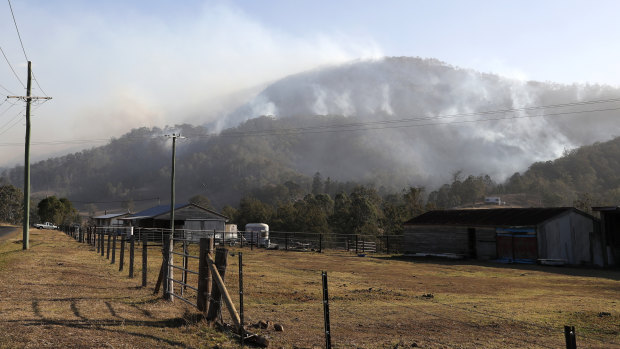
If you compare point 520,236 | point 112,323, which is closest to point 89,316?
point 112,323

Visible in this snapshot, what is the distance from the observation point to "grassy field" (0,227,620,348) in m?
8.82

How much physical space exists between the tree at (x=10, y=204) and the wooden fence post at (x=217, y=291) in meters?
158

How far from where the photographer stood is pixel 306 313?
12477 millimetres

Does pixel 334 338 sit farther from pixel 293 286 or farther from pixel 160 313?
pixel 293 286

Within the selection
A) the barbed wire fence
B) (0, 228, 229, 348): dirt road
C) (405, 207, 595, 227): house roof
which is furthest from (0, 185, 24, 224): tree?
the barbed wire fence

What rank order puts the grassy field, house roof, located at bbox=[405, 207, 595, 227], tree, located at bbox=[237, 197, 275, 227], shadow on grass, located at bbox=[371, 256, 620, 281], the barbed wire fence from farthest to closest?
1. tree, located at bbox=[237, 197, 275, 227]
2. house roof, located at bbox=[405, 207, 595, 227]
3. shadow on grass, located at bbox=[371, 256, 620, 281]
4. the barbed wire fence
5. the grassy field

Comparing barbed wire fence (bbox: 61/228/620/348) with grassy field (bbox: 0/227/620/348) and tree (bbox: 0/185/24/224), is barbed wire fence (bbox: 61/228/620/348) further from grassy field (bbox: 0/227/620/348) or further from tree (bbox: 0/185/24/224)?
tree (bbox: 0/185/24/224)

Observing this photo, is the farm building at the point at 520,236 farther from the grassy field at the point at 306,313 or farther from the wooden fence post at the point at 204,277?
the wooden fence post at the point at 204,277

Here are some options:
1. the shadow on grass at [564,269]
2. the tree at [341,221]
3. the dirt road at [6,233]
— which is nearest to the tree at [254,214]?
the tree at [341,221]

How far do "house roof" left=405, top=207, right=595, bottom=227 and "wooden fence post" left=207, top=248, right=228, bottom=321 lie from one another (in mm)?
32809

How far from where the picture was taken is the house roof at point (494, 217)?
37375 mm

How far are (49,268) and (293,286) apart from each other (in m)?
9.78

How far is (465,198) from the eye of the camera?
18612 cm

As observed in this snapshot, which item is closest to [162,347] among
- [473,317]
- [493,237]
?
[473,317]
